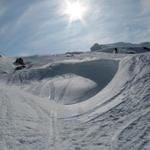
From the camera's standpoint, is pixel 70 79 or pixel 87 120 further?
pixel 70 79

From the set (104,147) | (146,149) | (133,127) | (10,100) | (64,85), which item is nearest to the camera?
(146,149)

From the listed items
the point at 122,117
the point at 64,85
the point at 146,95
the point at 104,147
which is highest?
the point at 64,85

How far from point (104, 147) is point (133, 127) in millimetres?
1477

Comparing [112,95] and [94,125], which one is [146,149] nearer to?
[94,125]

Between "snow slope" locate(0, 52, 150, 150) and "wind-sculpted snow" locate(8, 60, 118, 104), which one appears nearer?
"snow slope" locate(0, 52, 150, 150)

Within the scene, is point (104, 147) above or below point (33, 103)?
below

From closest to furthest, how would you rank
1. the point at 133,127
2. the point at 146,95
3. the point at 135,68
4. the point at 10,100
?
the point at 133,127 < the point at 146,95 < the point at 10,100 < the point at 135,68

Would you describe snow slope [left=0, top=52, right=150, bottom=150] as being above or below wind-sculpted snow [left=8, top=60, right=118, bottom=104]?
below

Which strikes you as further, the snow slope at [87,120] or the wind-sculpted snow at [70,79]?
the wind-sculpted snow at [70,79]

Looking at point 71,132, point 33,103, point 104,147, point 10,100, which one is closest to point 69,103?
point 33,103

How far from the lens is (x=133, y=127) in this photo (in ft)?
28.0

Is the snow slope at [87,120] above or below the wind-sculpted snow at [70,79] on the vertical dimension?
below

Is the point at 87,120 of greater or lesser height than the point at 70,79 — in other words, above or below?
below

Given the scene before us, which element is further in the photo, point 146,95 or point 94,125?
point 146,95
